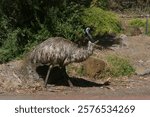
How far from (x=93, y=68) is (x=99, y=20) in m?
3.42

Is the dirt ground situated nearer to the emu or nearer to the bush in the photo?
the emu

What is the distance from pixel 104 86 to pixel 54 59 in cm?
183

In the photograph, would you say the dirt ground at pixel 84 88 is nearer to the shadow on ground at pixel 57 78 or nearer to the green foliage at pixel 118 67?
the shadow on ground at pixel 57 78

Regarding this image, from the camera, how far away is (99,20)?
18.2m

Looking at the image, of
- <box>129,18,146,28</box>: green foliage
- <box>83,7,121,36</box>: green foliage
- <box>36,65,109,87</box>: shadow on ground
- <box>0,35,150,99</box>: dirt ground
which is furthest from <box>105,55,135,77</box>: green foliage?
<box>129,18,146,28</box>: green foliage

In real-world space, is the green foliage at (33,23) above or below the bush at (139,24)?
above

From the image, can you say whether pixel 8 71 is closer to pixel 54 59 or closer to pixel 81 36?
pixel 54 59

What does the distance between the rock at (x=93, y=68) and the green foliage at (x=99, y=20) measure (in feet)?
8.19

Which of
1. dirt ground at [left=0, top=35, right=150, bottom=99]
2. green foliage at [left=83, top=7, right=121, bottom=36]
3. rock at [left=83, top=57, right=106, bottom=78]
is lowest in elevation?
dirt ground at [left=0, top=35, right=150, bottom=99]

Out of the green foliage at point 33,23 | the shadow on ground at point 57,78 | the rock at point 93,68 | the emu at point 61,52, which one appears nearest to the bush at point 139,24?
the green foliage at point 33,23

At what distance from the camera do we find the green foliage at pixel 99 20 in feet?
58.5

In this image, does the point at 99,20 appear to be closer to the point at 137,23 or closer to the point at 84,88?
the point at 137,23

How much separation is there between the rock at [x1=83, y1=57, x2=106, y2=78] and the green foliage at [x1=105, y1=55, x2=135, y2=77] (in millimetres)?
309

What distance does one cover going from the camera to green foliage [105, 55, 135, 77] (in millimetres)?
15630
